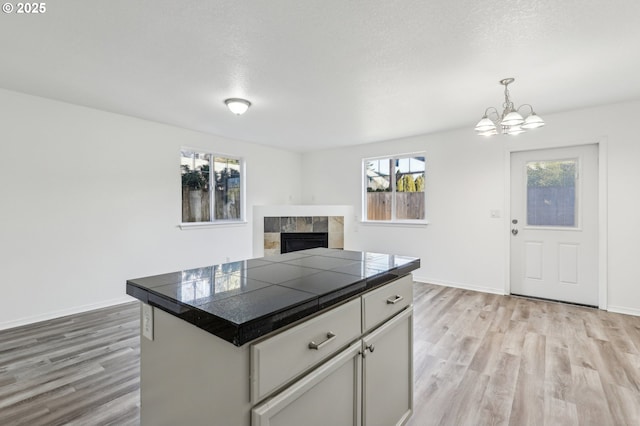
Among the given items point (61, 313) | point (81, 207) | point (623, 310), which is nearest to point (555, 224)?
point (623, 310)

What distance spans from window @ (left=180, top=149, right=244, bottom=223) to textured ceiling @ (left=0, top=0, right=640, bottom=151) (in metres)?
1.13

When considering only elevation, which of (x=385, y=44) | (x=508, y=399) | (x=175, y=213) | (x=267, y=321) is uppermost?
(x=385, y=44)

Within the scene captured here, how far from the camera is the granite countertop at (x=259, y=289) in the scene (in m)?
0.93

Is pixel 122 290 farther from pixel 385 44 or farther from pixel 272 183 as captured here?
pixel 385 44

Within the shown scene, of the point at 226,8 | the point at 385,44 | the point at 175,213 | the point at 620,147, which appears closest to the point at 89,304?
the point at 175,213

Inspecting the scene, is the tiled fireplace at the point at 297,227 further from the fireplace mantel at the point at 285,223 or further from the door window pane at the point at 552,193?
the door window pane at the point at 552,193

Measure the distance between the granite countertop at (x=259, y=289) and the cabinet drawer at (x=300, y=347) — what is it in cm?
5

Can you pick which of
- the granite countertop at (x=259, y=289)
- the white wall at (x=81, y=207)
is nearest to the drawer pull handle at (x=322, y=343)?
the granite countertop at (x=259, y=289)

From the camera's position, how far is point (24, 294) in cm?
324

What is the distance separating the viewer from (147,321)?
127cm

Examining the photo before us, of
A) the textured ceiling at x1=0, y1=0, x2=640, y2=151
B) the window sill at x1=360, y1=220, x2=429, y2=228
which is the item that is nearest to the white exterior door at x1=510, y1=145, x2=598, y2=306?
the textured ceiling at x1=0, y1=0, x2=640, y2=151

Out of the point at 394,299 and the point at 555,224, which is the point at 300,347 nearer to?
the point at 394,299

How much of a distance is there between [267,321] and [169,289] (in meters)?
0.52

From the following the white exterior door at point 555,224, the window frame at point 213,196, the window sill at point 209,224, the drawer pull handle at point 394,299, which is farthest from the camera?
the window frame at point 213,196
